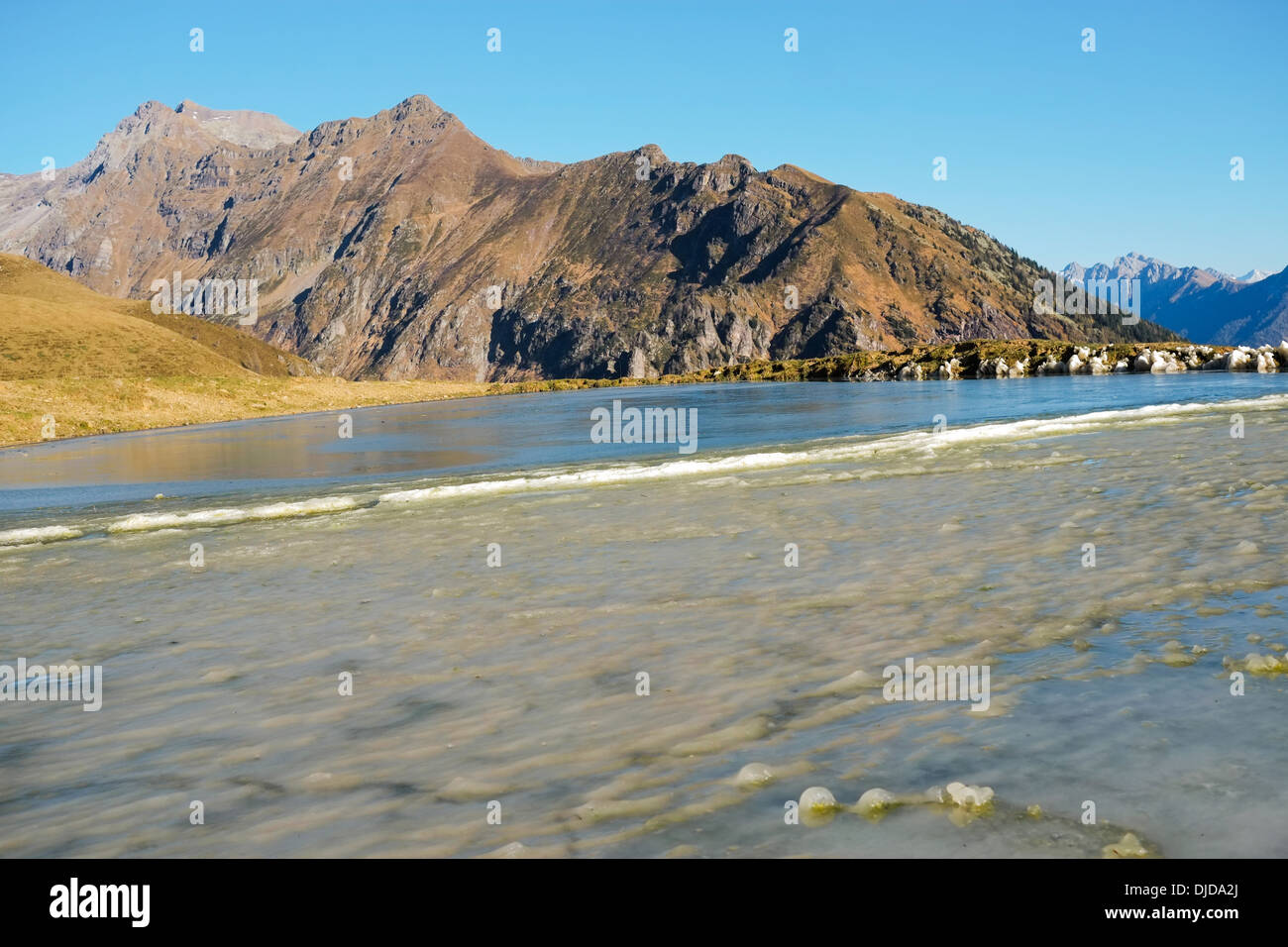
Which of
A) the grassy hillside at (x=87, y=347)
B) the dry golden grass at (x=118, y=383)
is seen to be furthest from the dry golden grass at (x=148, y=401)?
the grassy hillside at (x=87, y=347)

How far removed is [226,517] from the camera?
22219 millimetres

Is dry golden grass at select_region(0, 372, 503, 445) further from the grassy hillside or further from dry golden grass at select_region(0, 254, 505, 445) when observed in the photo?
the grassy hillside

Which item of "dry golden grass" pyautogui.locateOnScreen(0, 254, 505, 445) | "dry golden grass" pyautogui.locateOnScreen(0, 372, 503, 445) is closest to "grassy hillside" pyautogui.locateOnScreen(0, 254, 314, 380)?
"dry golden grass" pyautogui.locateOnScreen(0, 254, 505, 445)

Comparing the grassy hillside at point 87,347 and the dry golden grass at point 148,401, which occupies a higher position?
the grassy hillside at point 87,347

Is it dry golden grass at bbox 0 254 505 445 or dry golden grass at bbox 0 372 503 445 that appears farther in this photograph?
dry golden grass at bbox 0 254 505 445

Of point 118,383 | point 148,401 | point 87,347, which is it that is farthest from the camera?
point 87,347

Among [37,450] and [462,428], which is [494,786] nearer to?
[462,428]

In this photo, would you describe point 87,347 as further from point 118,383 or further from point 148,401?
point 148,401

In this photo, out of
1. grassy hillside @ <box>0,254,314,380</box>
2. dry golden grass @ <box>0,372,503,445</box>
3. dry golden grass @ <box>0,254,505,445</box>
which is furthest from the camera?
grassy hillside @ <box>0,254,314,380</box>

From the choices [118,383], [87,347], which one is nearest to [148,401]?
[118,383]

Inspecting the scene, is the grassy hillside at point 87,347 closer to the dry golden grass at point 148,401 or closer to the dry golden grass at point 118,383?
the dry golden grass at point 118,383
